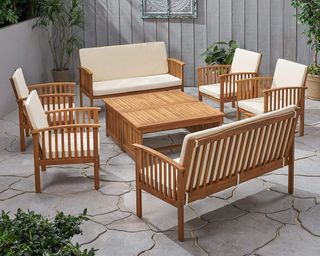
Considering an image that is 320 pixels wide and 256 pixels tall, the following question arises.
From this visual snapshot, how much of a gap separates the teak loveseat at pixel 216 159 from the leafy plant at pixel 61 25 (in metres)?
4.55

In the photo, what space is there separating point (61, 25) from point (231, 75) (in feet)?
10.4

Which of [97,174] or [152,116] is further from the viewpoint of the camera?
[152,116]

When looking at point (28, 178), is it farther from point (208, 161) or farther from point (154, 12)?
point (154, 12)

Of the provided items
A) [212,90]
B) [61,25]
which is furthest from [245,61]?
[61,25]

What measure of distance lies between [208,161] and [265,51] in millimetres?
4845

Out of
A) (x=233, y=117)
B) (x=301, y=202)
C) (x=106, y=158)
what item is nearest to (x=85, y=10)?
(x=233, y=117)

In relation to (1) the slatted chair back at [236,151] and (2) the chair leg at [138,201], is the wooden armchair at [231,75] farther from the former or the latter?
(2) the chair leg at [138,201]

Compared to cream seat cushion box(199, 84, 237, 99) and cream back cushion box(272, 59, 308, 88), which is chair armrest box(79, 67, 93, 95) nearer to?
cream seat cushion box(199, 84, 237, 99)

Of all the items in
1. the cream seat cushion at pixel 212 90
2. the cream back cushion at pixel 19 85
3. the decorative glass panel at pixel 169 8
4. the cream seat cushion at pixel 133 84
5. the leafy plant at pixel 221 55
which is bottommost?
the cream seat cushion at pixel 212 90

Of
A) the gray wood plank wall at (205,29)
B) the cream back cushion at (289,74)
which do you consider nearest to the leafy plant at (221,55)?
the gray wood plank wall at (205,29)

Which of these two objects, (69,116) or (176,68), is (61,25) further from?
(69,116)

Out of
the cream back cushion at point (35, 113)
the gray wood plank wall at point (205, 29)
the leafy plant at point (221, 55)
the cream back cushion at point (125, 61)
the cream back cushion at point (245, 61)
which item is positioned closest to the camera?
the cream back cushion at point (35, 113)

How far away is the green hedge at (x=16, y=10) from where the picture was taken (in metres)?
8.09

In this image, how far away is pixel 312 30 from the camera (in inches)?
318
